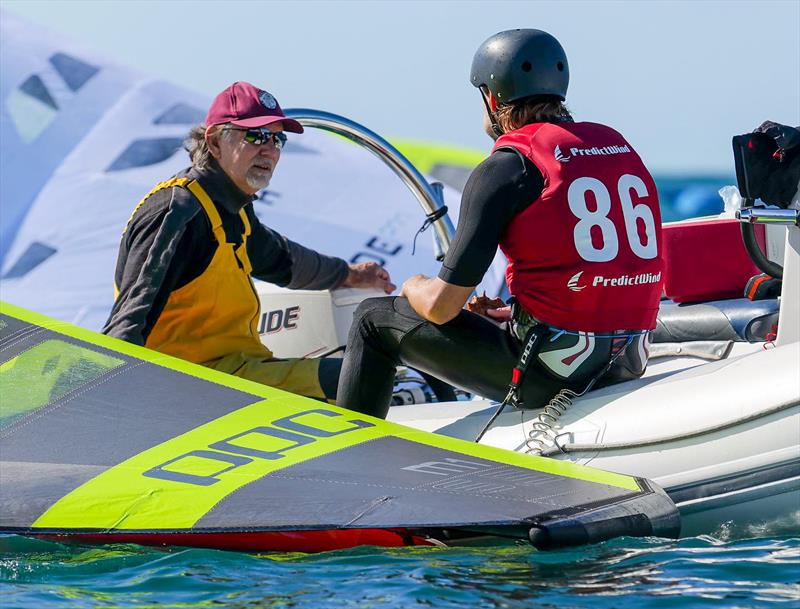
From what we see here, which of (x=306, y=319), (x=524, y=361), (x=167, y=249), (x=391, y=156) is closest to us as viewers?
(x=524, y=361)

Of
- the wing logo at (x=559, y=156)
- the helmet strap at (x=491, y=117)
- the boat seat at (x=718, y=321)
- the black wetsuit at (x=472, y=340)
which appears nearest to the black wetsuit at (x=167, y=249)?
the black wetsuit at (x=472, y=340)

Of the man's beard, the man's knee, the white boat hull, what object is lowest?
the white boat hull

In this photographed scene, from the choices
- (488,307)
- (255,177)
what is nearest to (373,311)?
(488,307)

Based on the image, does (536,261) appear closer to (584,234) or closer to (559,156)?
(584,234)

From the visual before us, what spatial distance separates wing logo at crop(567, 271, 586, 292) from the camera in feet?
Answer: 11.9

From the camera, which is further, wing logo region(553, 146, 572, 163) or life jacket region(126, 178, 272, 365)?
life jacket region(126, 178, 272, 365)

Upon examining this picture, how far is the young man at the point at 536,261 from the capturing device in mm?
3582

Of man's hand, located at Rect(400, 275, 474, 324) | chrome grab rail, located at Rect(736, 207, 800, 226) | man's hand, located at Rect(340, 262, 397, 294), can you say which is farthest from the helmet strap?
man's hand, located at Rect(340, 262, 397, 294)

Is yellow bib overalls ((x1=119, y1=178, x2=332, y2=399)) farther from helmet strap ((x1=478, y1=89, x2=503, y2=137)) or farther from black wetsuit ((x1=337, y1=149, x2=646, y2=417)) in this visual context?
helmet strap ((x1=478, y1=89, x2=503, y2=137))

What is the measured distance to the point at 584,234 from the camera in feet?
11.8

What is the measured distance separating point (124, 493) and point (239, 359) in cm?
125

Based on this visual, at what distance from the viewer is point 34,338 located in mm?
4000

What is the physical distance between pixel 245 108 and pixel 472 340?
1267 millimetres


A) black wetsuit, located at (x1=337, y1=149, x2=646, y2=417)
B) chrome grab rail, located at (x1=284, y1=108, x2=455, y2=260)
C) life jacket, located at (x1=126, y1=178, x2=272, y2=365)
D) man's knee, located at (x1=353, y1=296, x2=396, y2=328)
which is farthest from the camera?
chrome grab rail, located at (x1=284, y1=108, x2=455, y2=260)
